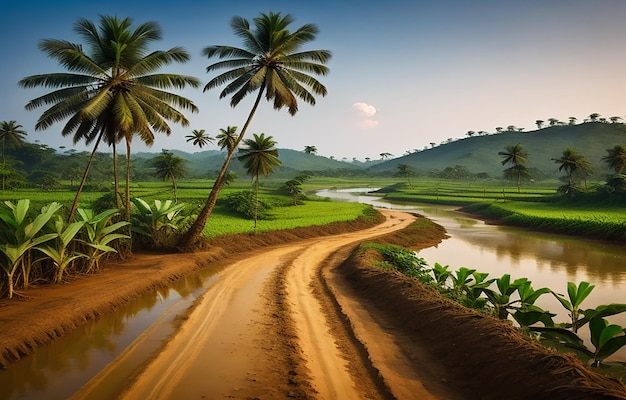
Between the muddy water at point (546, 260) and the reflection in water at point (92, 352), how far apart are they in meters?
10.1

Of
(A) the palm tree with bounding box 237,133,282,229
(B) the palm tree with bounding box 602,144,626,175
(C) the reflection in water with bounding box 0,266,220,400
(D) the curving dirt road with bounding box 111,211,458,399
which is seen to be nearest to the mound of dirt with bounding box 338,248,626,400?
(D) the curving dirt road with bounding box 111,211,458,399

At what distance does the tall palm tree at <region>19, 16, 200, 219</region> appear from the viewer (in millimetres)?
14781

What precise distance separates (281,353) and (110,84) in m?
14.4

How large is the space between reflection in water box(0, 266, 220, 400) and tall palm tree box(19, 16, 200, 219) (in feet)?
23.7

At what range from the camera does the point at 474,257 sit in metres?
20.1

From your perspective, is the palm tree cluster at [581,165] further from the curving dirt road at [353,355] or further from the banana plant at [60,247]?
the banana plant at [60,247]

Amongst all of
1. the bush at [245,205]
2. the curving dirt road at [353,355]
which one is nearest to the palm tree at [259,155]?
the bush at [245,205]

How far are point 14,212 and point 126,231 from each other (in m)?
6.10

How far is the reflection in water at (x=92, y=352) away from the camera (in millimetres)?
5719

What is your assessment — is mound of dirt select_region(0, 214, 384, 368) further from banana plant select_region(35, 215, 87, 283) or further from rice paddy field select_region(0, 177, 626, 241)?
rice paddy field select_region(0, 177, 626, 241)

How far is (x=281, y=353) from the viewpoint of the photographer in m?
6.75

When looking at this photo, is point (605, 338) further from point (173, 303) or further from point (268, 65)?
point (268, 65)

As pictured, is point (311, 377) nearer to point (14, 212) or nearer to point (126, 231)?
point (14, 212)

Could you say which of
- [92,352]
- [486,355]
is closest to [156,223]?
[92,352]
